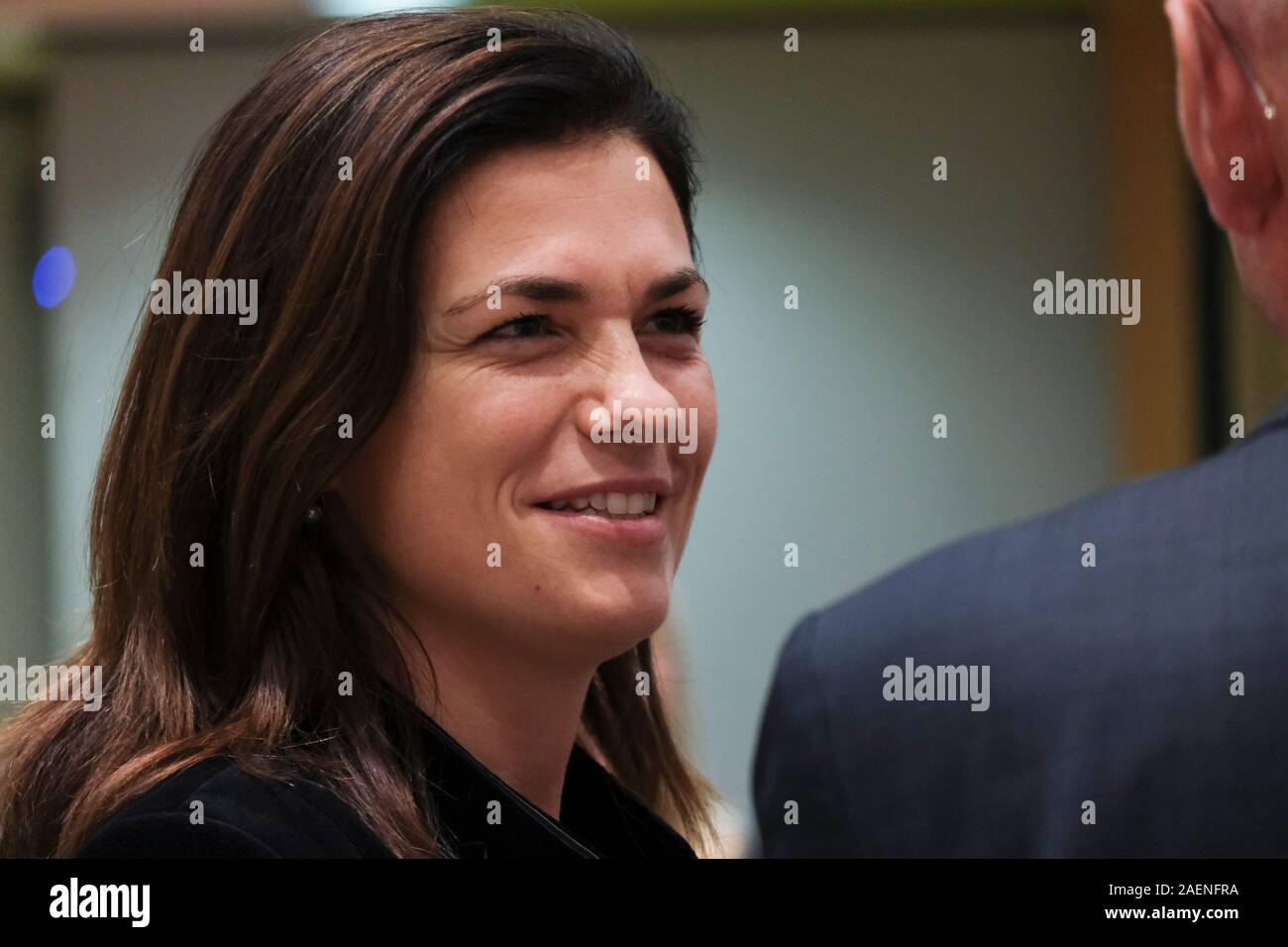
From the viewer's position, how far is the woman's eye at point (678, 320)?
1118 mm

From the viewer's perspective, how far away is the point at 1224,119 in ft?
3.06

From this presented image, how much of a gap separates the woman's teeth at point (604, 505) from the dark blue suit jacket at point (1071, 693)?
6.2 inches

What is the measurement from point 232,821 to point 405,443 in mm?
295

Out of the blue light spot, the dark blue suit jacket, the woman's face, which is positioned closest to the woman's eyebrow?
the woman's face

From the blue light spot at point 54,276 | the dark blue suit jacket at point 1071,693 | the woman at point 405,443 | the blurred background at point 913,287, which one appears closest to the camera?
the dark blue suit jacket at point 1071,693

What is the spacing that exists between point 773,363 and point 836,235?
9.9 inches

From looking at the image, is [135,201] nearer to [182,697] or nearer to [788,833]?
[182,697]

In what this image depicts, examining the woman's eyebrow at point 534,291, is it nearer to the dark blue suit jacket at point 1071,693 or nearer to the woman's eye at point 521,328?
the woman's eye at point 521,328

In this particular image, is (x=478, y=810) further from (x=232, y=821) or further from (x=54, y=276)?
(x=54, y=276)

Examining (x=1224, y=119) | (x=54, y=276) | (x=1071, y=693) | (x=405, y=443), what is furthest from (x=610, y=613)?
(x=54, y=276)

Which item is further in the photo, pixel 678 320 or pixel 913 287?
pixel 913 287

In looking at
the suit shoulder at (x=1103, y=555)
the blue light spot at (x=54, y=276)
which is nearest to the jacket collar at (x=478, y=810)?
the suit shoulder at (x=1103, y=555)

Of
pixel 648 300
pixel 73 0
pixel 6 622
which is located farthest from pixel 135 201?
pixel 648 300

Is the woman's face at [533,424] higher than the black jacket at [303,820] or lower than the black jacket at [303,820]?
higher
